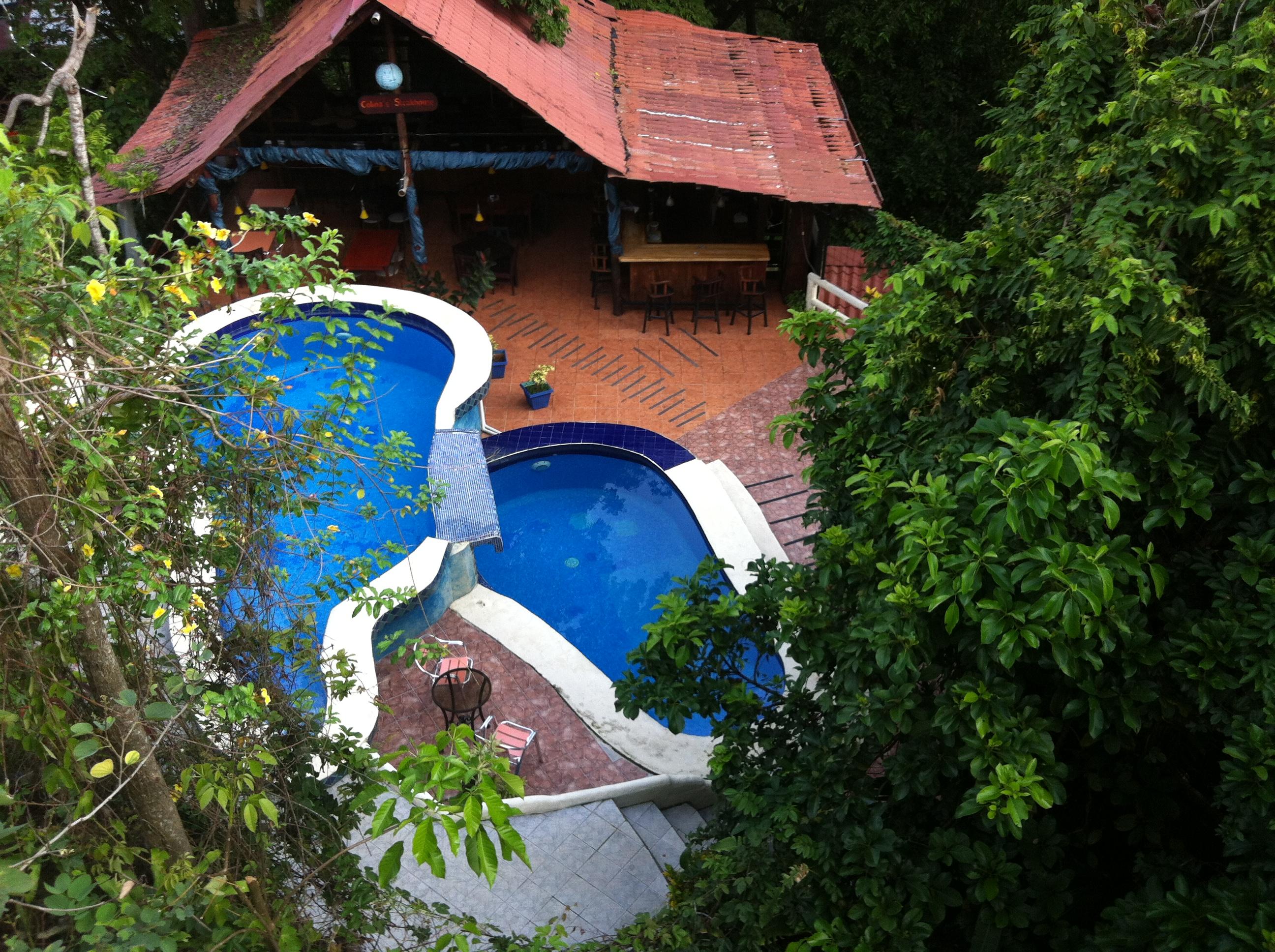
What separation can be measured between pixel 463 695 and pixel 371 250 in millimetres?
9151

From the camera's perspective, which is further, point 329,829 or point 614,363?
point 614,363

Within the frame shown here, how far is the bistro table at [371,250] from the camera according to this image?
50.5 ft

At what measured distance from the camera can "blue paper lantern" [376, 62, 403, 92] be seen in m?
13.2

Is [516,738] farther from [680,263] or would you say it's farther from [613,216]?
[680,263]

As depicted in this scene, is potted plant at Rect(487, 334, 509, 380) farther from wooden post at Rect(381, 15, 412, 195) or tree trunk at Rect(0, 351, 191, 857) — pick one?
tree trunk at Rect(0, 351, 191, 857)

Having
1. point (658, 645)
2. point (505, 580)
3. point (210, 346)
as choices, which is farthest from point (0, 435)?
point (505, 580)

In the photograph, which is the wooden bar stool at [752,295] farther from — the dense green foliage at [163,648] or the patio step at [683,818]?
the dense green foliage at [163,648]

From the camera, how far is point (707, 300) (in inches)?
604

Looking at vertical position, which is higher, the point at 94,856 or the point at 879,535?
the point at 879,535

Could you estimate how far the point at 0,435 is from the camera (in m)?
3.64

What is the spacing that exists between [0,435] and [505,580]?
302 inches

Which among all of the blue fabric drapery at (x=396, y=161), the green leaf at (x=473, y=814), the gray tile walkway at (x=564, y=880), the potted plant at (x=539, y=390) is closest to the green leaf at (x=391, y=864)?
the green leaf at (x=473, y=814)

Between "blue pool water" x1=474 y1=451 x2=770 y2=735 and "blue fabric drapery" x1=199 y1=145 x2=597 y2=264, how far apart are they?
4247 mm

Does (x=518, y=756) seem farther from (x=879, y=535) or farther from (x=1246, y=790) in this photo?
(x=1246, y=790)
